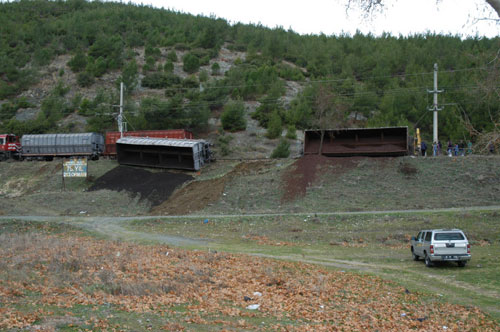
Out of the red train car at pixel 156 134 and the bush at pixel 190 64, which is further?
the bush at pixel 190 64

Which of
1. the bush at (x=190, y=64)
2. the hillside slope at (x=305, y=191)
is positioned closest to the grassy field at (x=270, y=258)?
the hillside slope at (x=305, y=191)

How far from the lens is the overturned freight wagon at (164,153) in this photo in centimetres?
4450

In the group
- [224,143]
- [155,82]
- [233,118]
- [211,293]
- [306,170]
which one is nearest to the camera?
[211,293]

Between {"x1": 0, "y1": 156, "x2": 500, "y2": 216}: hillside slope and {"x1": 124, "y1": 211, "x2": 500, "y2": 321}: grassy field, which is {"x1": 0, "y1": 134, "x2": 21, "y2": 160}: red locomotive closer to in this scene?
{"x1": 0, "y1": 156, "x2": 500, "y2": 216}: hillside slope

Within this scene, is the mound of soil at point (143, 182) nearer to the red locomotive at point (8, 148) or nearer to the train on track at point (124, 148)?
the train on track at point (124, 148)

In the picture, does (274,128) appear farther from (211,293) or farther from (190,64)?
(211,293)

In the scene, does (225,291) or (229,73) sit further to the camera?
(229,73)

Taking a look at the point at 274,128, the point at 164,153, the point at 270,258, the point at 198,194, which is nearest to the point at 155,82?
the point at 274,128

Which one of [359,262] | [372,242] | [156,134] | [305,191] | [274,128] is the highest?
[274,128]

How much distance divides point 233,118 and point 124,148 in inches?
1055

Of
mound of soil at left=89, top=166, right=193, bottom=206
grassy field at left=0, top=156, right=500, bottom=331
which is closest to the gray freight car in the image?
mound of soil at left=89, top=166, right=193, bottom=206

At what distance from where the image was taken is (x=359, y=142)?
42219mm

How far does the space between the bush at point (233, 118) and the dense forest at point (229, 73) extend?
171mm

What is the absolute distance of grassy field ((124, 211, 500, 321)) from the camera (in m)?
14.0
